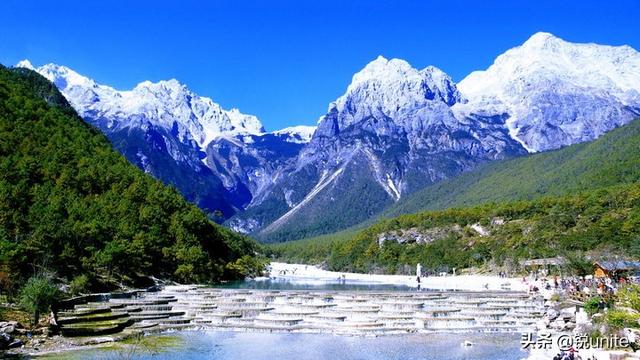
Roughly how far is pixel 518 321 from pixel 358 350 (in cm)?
2275

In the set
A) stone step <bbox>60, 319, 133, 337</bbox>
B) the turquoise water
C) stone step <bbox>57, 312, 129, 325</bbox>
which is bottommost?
the turquoise water

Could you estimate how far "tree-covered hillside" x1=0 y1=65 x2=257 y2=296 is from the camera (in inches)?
3428

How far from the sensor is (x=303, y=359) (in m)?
46.8

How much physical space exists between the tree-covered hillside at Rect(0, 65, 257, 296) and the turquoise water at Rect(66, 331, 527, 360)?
2480 centimetres

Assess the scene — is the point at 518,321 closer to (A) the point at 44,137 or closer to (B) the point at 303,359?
(B) the point at 303,359

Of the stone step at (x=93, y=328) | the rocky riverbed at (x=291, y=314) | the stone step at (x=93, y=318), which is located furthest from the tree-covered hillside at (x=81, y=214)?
the stone step at (x=93, y=328)

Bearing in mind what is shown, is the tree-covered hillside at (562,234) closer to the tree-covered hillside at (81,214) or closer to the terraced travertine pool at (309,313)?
the tree-covered hillside at (81,214)

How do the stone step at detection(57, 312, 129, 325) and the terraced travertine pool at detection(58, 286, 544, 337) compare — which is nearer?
the stone step at detection(57, 312, 129, 325)

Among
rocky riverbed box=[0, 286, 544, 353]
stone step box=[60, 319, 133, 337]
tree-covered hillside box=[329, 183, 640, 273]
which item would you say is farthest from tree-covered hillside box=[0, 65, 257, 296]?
tree-covered hillside box=[329, 183, 640, 273]

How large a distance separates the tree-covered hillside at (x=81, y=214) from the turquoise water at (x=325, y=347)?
2480cm

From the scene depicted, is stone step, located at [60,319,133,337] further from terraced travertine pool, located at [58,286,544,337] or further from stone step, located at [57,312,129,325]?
stone step, located at [57,312,129,325]

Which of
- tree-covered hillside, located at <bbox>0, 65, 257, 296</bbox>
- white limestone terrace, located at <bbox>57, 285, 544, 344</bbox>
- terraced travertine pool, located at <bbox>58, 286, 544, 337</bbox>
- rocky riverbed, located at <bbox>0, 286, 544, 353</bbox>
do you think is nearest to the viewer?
rocky riverbed, located at <bbox>0, 286, 544, 353</bbox>

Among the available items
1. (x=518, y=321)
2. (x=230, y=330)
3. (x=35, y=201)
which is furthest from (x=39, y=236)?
(x=518, y=321)

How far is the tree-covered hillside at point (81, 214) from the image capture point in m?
87.1
